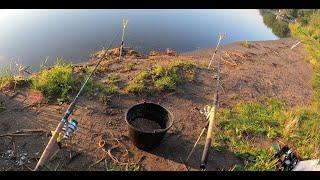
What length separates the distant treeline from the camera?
1540 centimetres

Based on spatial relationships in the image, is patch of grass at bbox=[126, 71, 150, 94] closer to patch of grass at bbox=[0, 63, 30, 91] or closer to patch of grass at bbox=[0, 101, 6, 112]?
patch of grass at bbox=[0, 63, 30, 91]

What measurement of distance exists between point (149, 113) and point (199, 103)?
1609 millimetres

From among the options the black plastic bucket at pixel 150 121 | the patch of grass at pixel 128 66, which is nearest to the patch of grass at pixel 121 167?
the black plastic bucket at pixel 150 121

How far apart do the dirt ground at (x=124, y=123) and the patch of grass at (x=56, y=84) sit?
0.72ft

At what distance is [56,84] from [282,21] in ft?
40.0

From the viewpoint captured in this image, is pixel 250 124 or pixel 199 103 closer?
pixel 250 124

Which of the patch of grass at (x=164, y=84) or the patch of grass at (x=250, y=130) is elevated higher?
the patch of grass at (x=164, y=84)

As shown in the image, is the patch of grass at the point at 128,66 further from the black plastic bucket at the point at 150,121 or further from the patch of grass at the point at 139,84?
the black plastic bucket at the point at 150,121

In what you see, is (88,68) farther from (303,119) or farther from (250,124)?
(303,119)

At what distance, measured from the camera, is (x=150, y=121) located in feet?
19.2

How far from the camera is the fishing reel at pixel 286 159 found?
5406 mm

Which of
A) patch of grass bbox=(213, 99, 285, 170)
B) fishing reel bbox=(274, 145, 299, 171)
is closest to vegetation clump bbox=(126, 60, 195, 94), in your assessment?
patch of grass bbox=(213, 99, 285, 170)

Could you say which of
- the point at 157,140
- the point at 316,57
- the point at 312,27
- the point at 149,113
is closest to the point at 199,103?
the point at 149,113

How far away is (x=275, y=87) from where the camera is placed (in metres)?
8.69
